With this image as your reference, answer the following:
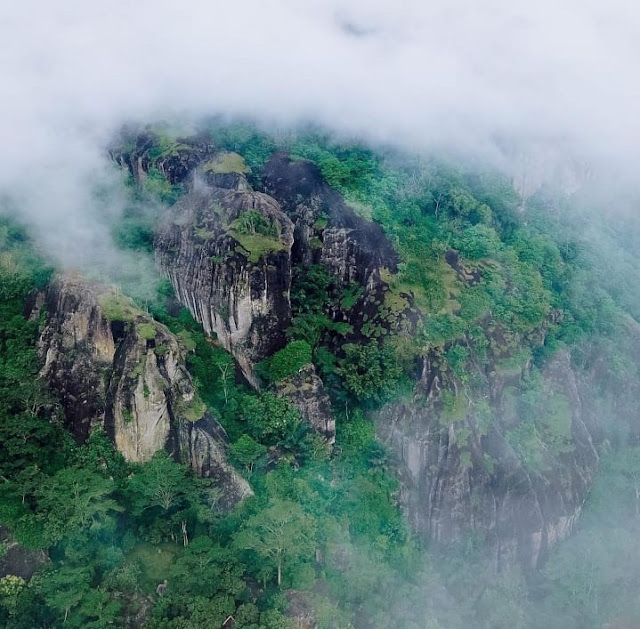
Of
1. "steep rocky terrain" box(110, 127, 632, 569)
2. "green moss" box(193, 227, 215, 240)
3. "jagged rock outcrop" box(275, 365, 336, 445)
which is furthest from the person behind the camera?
"green moss" box(193, 227, 215, 240)

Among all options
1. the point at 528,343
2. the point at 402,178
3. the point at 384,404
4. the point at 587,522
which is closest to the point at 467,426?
the point at 384,404

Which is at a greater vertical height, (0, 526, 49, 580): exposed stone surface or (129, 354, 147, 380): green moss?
(129, 354, 147, 380): green moss

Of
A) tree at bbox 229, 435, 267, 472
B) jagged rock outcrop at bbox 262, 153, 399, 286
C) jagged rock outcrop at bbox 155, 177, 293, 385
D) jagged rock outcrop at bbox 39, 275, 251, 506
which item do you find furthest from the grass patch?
jagged rock outcrop at bbox 262, 153, 399, 286

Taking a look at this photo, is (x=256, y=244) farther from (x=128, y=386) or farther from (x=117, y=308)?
(x=128, y=386)

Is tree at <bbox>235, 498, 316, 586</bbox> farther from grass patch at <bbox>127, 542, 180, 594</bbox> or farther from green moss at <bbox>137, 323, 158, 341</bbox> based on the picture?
green moss at <bbox>137, 323, 158, 341</bbox>

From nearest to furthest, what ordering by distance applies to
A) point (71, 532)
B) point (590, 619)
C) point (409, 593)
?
point (71, 532), point (409, 593), point (590, 619)

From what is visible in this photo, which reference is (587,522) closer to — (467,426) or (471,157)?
(467,426)

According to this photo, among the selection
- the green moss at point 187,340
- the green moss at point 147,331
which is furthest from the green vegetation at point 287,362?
the green moss at point 147,331

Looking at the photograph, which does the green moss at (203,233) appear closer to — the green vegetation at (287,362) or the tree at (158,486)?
the green vegetation at (287,362)
